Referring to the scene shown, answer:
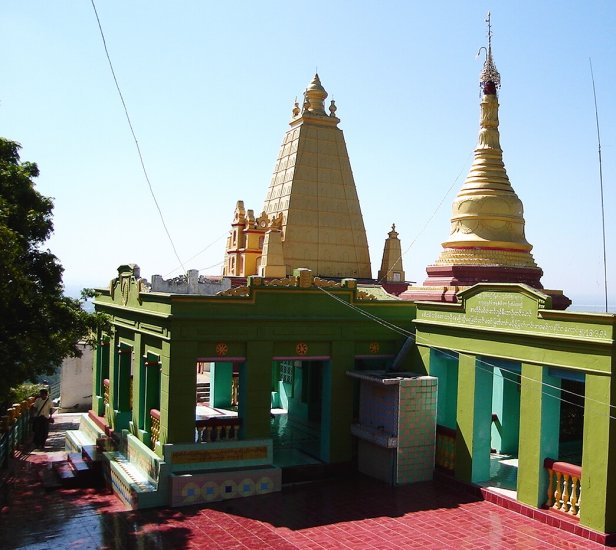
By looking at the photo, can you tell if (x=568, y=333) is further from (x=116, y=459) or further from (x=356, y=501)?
(x=116, y=459)

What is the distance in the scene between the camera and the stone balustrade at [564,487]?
12352 millimetres

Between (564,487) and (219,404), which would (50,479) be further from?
(564,487)

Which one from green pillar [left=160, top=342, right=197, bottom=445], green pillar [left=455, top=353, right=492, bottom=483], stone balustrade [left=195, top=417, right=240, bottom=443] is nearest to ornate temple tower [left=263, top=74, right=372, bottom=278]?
stone balustrade [left=195, top=417, right=240, bottom=443]

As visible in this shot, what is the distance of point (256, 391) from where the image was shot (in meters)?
15.5

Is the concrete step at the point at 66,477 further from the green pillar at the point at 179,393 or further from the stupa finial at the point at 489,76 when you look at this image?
the stupa finial at the point at 489,76

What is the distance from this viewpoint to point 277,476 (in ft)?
49.4

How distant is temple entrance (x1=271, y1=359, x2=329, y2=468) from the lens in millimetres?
16828

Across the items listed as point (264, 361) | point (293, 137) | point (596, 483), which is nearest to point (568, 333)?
point (596, 483)

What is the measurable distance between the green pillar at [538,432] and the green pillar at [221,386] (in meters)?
10.8

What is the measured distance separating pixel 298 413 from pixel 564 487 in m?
9.79

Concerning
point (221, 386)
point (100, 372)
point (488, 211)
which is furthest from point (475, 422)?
point (100, 372)

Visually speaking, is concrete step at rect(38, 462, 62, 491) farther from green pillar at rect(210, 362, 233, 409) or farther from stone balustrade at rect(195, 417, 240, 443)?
green pillar at rect(210, 362, 233, 409)

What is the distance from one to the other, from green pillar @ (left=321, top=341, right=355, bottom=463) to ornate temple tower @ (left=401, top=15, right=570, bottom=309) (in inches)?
A: 148

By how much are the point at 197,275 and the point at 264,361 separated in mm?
4082
